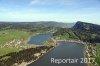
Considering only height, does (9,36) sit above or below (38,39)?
above

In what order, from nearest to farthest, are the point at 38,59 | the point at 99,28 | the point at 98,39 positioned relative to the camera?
the point at 38,59, the point at 98,39, the point at 99,28

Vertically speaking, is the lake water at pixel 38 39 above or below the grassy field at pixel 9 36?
below

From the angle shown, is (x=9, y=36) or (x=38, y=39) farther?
(x=9, y=36)

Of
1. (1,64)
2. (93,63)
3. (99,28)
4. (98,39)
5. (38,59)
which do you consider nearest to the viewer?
(1,64)

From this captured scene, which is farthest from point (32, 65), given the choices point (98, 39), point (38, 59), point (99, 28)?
point (99, 28)

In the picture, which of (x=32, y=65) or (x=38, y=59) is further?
(x=38, y=59)

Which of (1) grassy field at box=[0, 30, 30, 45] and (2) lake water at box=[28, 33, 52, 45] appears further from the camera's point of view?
(1) grassy field at box=[0, 30, 30, 45]

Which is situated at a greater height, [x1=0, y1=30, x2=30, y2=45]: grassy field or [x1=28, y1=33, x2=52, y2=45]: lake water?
[x1=0, y1=30, x2=30, y2=45]: grassy field

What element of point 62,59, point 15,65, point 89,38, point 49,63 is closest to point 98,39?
point 89,38

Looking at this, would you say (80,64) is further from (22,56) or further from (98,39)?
(98,39)

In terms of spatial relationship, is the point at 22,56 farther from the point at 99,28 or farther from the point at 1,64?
the point at 99,28

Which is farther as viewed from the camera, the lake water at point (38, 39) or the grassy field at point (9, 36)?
the grassy field at point (9, 36)
